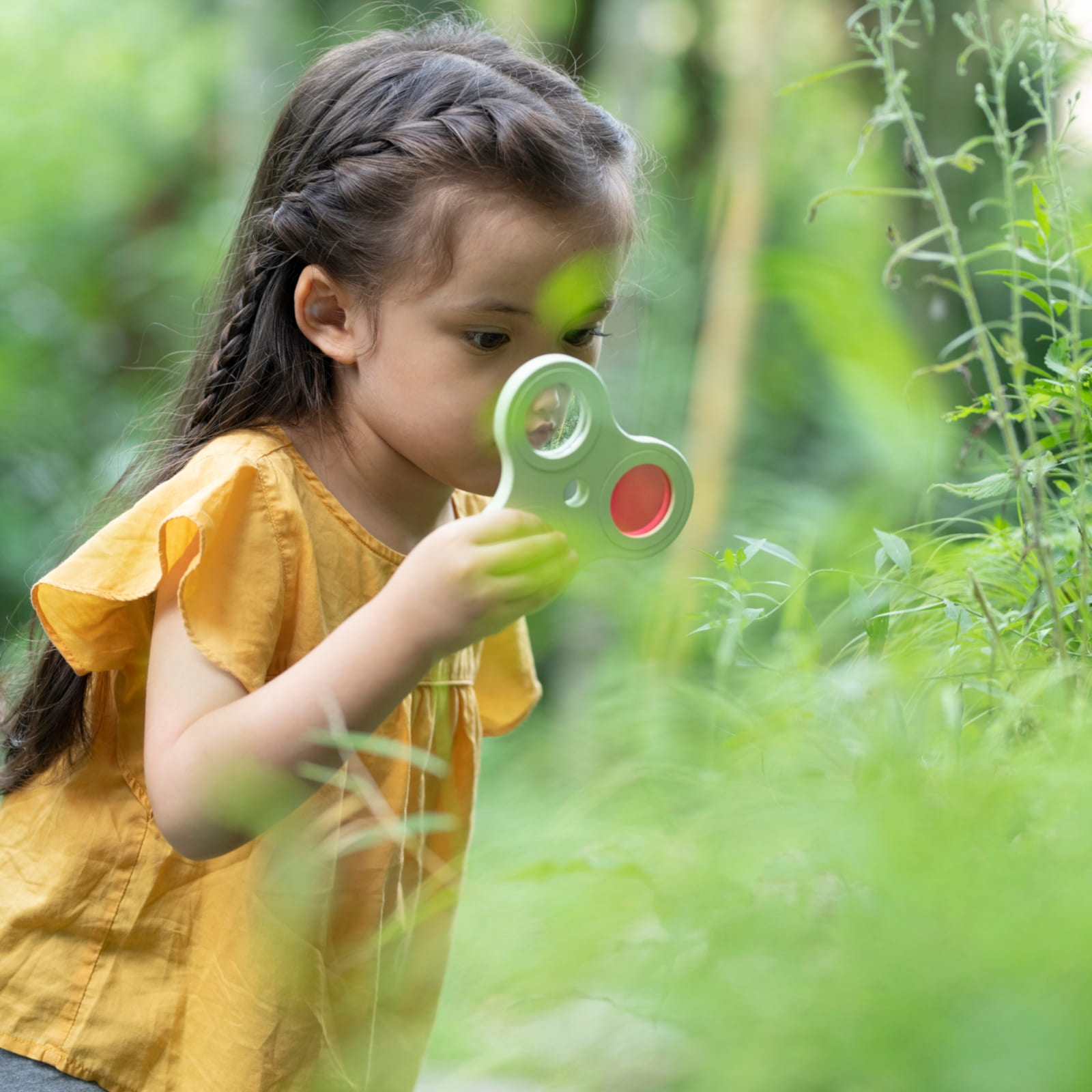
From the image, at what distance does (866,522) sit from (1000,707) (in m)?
0.14

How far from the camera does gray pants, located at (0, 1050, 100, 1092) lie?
37.5 inches

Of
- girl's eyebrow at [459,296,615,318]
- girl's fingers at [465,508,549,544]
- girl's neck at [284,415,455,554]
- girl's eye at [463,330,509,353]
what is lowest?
girl's neck at [284,415,455,554]

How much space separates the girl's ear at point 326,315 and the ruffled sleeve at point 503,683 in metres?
0.47

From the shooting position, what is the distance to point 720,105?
416 centimetres

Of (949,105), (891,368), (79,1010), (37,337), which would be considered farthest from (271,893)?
(37,337)

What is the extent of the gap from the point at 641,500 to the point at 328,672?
262mm

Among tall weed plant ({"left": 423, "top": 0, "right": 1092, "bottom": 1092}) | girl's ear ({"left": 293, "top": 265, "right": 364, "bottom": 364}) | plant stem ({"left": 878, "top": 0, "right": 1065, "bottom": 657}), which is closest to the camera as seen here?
tall weed plant ({"left": 423, "top": 0, "right": 1092, "bottom": 1092})

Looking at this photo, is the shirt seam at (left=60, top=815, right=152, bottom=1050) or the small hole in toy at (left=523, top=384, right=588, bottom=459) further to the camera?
the shirt seam at (left=60, top=815, right=152, bottom=1050)

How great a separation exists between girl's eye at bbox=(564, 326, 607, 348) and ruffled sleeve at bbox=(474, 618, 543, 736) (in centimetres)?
46

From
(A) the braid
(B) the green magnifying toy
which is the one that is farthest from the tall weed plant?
(A) the braid

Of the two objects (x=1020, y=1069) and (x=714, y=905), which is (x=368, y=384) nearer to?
(x=714, y=905)

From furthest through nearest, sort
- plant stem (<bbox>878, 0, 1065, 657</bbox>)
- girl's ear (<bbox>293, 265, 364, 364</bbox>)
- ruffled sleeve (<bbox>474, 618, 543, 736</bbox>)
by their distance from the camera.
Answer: ruffled sleeve (<bbox>474, 618, 543, 736</bbox>)
girl's ear (<bbox>293, 265, 364, 364</bbox>)
plant stem (<bbox>878, 0, 1065, 657</bbox>)

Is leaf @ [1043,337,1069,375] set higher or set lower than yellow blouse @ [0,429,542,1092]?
higher

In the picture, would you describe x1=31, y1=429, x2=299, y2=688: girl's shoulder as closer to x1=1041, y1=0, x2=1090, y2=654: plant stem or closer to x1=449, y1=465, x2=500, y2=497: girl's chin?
x1=449, y1=465, x2=500, y2=497: girl's chin
